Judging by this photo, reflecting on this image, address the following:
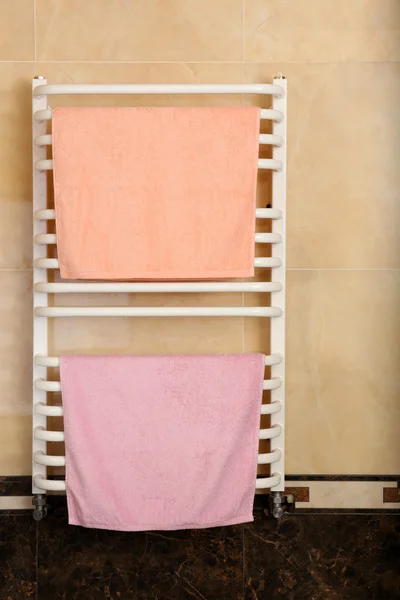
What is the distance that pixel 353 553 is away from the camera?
1.89 m

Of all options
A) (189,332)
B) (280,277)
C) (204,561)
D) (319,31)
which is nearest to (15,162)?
(189,332)

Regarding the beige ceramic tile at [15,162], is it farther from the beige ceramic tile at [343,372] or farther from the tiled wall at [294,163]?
the beige ceramic tile at [343,372]

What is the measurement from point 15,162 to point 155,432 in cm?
74

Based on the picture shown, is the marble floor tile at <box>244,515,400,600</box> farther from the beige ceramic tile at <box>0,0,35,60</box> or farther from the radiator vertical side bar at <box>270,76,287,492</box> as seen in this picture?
the beige ceramic tile at <box>0,0,35,60</box>

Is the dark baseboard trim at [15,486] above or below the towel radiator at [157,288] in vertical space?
below

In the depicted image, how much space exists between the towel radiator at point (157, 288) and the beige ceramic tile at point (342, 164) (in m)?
0.07

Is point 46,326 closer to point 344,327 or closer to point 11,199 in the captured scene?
point 11,199

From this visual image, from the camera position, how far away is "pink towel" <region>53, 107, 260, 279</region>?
1755 mm

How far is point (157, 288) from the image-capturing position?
1.78 m

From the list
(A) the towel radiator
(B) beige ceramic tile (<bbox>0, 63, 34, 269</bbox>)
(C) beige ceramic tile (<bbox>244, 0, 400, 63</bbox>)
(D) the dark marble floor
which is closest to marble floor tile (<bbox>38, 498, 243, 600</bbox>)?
(D) the dark marble floor

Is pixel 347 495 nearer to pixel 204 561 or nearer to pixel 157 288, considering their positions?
pixel 204 561

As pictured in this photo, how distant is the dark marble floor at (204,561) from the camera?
1879mm

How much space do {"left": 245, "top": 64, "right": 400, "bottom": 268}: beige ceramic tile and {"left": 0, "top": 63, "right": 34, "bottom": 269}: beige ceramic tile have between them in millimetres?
553

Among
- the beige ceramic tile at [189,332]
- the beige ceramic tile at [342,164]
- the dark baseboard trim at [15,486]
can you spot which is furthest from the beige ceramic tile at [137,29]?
the dark baseboard trim at [15,486]
